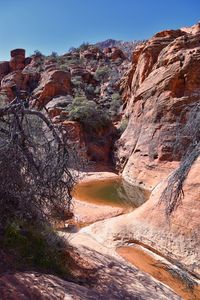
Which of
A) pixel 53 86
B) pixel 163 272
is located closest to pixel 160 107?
pixel 163 272

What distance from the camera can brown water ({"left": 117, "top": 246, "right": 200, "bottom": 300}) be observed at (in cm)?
733

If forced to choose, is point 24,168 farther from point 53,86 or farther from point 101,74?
point 101,74

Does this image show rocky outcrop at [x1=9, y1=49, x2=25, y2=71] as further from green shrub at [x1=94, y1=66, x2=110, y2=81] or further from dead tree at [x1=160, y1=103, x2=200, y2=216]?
dead tree at [x1=160, y1=103, x2=200, y2=216]

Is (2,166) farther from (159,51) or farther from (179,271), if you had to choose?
(159,51)

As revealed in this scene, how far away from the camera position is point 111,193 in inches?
670

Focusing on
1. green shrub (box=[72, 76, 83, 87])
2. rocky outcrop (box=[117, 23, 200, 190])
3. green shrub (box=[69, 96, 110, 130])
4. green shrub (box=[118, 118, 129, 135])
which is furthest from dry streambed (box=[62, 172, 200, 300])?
green shrub (box=[72, 76, 83, 87])

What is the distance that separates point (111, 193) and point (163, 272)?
9040mm

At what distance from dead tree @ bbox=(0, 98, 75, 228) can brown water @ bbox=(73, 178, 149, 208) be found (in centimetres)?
802

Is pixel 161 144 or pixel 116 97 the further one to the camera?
pixel 116 97

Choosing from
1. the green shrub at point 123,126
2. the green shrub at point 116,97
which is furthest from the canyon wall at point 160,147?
the green shrub at point 123,126

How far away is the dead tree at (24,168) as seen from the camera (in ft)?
18.6

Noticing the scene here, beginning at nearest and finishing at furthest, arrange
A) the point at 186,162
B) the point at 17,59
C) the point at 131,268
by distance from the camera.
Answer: the point at 131,268 → the point at 186,162 → the point at 17,59

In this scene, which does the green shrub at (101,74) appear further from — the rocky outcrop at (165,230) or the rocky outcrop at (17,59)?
the rocky outcrop at (165,230)

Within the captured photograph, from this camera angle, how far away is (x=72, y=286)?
5582mm
